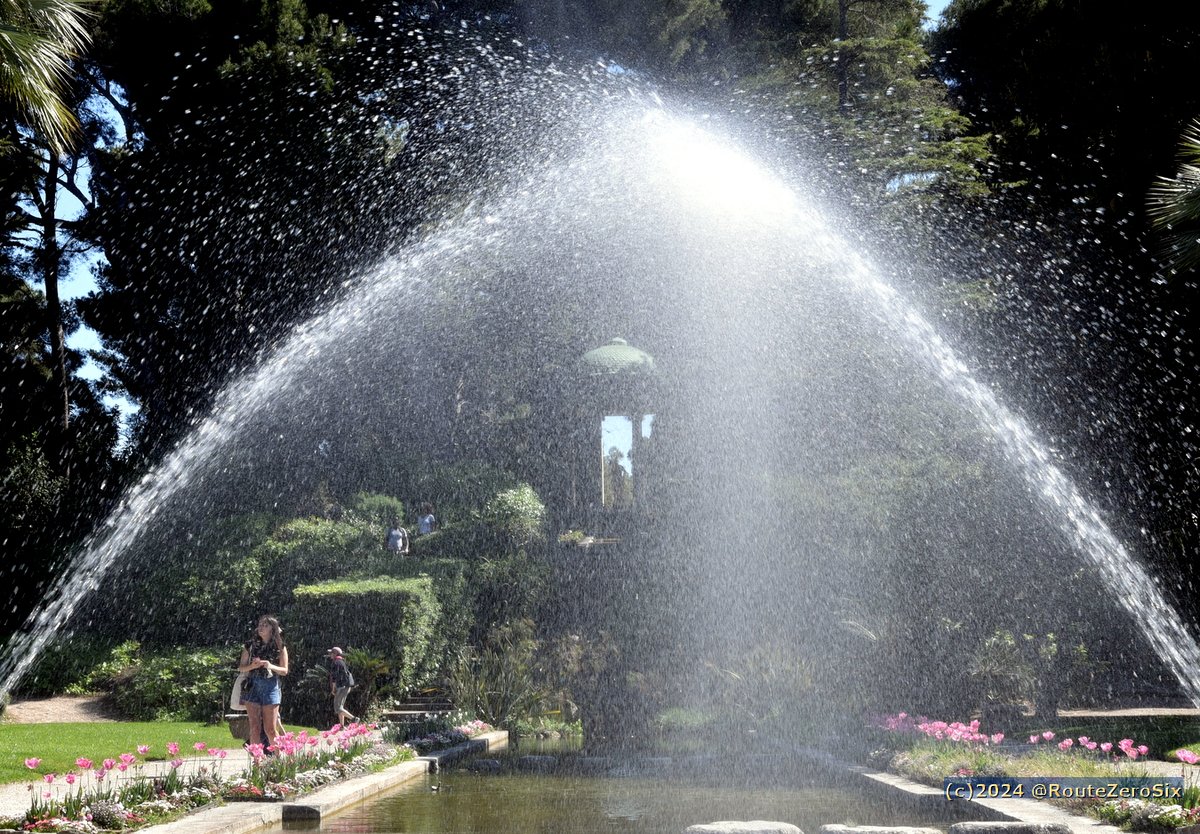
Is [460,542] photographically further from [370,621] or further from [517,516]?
[370,621]

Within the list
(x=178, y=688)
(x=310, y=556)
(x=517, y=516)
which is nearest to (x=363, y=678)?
(x=178, y=688)

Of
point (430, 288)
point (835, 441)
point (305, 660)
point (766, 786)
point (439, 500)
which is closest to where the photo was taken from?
point (766, 786)

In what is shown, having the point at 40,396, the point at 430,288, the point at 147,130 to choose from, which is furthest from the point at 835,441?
the point at 40,396

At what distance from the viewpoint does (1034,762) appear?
33.0 feet

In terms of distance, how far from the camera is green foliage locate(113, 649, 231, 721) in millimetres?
16203

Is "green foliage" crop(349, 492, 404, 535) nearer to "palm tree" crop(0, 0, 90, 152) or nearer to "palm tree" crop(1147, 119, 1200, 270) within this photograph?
"palm tree" crop(0, 0, 90, 152)

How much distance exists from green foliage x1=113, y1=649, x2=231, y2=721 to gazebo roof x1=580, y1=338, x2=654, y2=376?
31.8ft

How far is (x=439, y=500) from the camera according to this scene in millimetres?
24250

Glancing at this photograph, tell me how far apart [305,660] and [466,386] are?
491 inches

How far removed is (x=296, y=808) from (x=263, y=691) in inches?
104

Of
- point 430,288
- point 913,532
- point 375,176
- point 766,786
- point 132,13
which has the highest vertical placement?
point 132,13

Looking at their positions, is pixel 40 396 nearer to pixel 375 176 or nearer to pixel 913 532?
pixel 375 176

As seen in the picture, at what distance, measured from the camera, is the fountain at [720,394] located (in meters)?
17.2

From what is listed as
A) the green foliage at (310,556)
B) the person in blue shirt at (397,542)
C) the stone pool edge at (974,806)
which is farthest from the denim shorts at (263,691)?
the person in blue shirt at (397,542)
